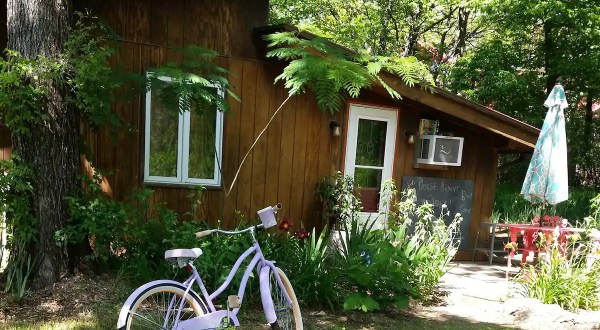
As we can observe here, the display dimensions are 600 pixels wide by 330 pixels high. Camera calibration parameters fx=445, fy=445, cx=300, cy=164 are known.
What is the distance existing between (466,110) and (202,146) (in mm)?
3601

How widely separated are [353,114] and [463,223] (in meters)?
2.44

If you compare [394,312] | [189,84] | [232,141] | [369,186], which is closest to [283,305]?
[394,312]

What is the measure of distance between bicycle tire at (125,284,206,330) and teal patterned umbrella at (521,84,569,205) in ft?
15.3

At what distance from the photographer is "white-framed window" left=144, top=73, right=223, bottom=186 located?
17.3 feet

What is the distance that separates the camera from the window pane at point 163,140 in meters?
5.29

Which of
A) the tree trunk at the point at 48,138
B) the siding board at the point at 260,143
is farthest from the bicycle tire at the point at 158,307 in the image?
the siding board at the point at 260,143

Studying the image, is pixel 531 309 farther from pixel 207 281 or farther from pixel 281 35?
pixel 281 35

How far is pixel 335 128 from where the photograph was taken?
611 centimetres

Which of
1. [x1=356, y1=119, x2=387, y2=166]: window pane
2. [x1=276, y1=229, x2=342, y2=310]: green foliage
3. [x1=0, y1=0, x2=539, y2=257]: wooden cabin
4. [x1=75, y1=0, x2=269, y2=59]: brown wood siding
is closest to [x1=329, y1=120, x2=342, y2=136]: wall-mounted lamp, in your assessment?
[x1=0, y1=0, x2=539, y2=257]: wooden cabin

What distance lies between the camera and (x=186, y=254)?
2668 mm

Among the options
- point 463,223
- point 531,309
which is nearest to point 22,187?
point 531,309

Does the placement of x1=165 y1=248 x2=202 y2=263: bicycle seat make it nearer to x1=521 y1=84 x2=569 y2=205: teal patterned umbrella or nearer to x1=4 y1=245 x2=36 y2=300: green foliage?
x1=4 y1=245 x2=36 y2=300: green foliage

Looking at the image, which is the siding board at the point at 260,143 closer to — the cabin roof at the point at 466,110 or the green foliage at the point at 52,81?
the cabin roof at the point at 466,110

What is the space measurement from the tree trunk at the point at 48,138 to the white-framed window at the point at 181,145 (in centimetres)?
143
